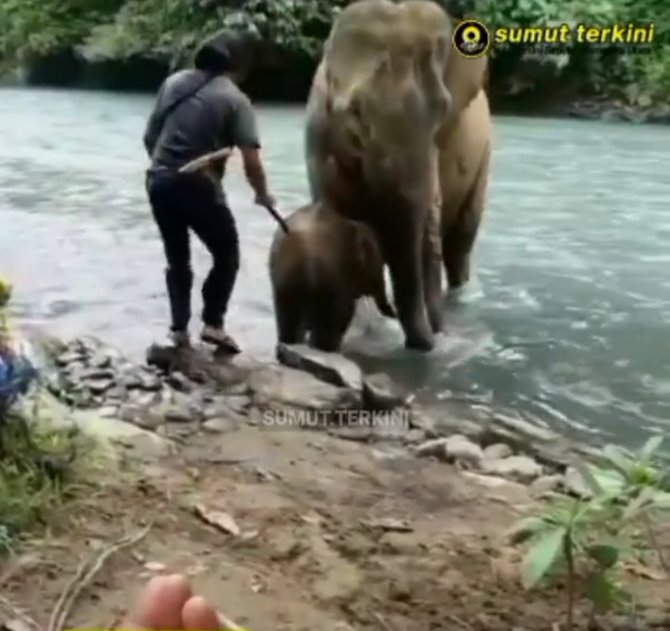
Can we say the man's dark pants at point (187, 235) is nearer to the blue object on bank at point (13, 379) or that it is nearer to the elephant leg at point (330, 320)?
the elephant leg at point (330, 320)

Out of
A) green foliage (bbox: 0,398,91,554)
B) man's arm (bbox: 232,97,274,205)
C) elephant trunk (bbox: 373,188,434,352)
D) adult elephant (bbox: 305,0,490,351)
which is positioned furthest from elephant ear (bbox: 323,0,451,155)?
green foliage (bbox: 0,398,91,554)

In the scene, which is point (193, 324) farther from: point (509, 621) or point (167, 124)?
point (509, 621)

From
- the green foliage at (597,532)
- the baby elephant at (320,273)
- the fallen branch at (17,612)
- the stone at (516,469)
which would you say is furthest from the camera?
the baby elephant at (320,273)

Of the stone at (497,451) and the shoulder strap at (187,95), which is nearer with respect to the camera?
the stone at (497,451)

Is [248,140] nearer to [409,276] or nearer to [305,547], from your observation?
[409,276]

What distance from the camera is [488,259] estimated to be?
16.5ft

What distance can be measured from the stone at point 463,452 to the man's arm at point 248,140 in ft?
2.43

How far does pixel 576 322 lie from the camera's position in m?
4.19

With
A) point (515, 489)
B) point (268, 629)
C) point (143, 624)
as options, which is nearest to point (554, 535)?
point (268, 629)

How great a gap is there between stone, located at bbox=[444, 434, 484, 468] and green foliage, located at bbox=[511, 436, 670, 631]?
0.95 metres

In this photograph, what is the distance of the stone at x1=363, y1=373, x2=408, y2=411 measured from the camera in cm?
329

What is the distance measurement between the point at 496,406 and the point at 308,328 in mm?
549

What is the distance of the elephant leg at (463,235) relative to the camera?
443 cm

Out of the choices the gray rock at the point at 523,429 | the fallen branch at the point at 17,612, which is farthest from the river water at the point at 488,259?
the fallen branch at the point at 17,612
